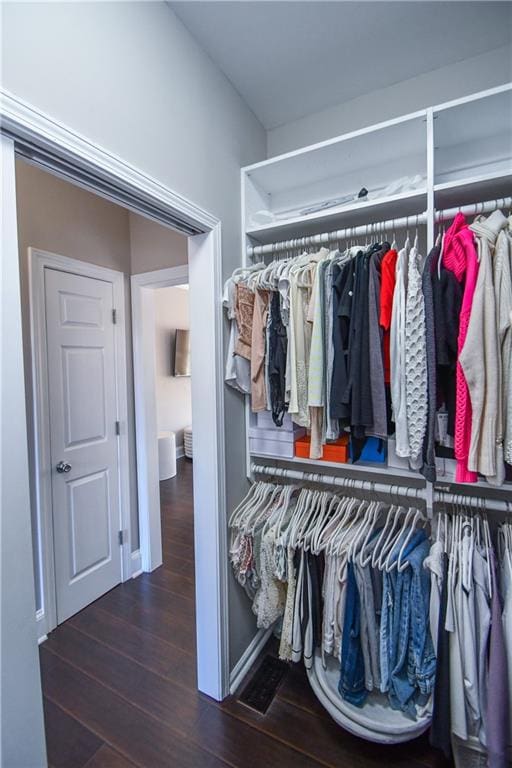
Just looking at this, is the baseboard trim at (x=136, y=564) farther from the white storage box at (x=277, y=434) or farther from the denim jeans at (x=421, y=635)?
the denim jeans at (x=421, y=635)

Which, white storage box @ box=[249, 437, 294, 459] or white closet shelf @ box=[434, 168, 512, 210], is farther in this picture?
white storage box @ box=[249, 437, 294, 459]

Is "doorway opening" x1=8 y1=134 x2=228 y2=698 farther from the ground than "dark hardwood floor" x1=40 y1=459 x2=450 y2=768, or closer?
farther from the ground

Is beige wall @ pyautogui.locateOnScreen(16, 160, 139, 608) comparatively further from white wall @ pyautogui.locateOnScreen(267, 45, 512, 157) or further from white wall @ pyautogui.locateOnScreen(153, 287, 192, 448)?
white wall @ pyautogui.locateOnScreen(153, 287, 192, 448)

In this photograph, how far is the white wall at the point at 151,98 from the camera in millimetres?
870

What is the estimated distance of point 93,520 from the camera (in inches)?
89.0

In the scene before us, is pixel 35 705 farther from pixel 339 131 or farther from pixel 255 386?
pixel 339 131

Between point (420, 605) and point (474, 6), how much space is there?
226 centimetres

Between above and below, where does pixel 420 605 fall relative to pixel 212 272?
below

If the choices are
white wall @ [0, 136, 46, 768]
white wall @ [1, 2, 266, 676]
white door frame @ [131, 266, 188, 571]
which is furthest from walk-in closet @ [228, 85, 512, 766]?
white door frame @ [131, 266, 188, 571]

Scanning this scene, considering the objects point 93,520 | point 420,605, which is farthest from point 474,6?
point 93,520

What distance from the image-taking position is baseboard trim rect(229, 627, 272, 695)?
166cm

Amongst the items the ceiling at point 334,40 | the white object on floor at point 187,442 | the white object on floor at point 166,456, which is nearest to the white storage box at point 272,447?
the ceiling at point 334,40

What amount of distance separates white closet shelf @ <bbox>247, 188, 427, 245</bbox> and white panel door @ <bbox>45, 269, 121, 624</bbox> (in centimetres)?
119

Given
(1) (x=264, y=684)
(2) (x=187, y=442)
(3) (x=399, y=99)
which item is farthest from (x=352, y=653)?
(2) (x=187, y=442)
